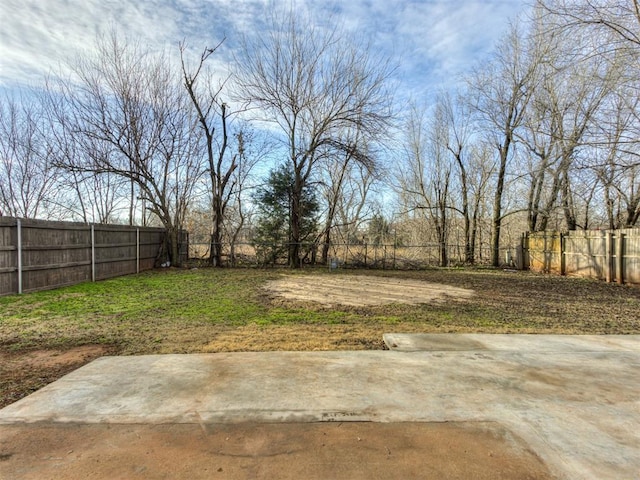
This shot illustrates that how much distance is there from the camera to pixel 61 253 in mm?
8258

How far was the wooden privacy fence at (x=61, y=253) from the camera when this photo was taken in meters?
6.93

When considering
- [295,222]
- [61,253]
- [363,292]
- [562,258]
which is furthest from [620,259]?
[61,253]

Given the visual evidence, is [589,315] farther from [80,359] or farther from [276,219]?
[276,219]

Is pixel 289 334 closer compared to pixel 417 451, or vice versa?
pixel 417 451

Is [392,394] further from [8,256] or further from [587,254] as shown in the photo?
[587,254]

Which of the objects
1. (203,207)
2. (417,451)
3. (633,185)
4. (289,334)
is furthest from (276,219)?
(417,451)

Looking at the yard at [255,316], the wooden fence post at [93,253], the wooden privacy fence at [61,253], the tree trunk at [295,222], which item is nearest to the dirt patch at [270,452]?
the yard at [255,316]

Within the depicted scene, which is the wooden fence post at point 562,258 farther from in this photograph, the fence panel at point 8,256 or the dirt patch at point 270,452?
the fence panel at point 8,256

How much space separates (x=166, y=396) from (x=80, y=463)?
772 millimetres

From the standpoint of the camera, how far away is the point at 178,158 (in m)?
14.0

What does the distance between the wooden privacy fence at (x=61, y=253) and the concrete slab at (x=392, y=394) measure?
5.47 meters

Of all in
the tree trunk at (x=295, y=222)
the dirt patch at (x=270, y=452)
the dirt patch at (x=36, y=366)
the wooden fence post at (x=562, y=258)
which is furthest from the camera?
the tree trunk at (x=295, y=222)

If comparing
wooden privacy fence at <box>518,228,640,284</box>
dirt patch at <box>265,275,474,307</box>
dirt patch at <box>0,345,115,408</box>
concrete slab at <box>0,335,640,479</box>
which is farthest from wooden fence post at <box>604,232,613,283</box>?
dirt patch at <box>0,345,115,408</box>

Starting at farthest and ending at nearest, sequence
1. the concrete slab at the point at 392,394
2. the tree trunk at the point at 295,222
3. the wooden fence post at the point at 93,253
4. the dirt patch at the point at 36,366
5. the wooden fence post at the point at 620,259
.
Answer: the tree trunk at the point at 295,222, the wooden fence post at the point at 620,259, the wooden fence post at the point at 93,253, the dirt patch at the point at 36,366, the concrete slab at the point at 392,394
